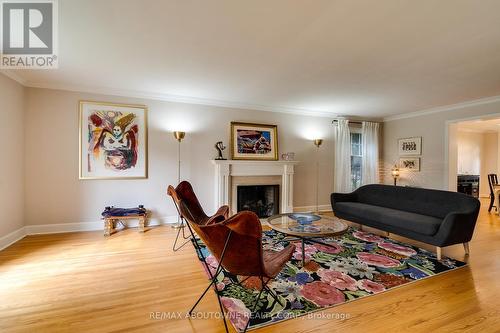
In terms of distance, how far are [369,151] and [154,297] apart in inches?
230

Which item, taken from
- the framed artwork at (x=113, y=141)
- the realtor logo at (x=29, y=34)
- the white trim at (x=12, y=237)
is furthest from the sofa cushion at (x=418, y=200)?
the white trim at (x=12, y=237)

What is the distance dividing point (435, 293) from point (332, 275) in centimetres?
91

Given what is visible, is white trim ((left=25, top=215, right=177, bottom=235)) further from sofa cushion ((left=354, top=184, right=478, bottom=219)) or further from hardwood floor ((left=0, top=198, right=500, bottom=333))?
sofa cushion ((left=354, top=184, right=478, bottom=219))

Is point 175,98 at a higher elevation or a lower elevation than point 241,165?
higher

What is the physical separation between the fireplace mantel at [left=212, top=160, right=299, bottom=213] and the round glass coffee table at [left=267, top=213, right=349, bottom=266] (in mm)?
1511

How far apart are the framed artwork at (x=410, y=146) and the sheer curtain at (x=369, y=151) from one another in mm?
574

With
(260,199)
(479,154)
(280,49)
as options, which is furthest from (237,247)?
(479,154)

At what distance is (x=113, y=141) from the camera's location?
4.12 meters

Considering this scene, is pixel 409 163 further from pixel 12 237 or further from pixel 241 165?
pixel 12 237

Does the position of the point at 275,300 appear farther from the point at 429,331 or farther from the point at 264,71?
the point at 264,71

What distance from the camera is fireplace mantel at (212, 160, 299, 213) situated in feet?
14.9

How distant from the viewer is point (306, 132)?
18.5 feet

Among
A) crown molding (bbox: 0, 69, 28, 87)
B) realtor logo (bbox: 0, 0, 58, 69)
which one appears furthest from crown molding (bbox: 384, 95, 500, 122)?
crown molding (bbox: 0, 69, 28, 87)

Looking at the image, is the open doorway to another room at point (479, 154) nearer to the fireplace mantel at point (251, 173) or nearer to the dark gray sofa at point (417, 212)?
the dark gray sofa at point (417, 212)
